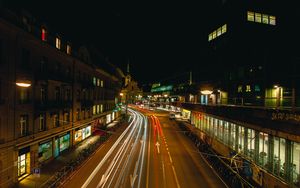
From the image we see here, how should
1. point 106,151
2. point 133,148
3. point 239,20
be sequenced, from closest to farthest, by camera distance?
point 106,151, point 133,148, point 239,20

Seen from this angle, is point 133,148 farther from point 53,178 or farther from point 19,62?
point 19,62

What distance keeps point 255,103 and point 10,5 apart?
20.4m

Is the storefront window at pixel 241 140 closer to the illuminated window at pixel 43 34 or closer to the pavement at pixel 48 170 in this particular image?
the pavement at pixel 48 170

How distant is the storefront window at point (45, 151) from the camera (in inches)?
741

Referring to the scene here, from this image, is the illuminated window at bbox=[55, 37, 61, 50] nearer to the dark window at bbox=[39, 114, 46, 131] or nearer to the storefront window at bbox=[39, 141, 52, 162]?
the dark window at bbox=[39, 114, 46, 131]

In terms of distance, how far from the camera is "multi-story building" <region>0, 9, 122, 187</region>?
14.1 metres

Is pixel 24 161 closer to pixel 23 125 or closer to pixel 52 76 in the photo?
pixel 23 125

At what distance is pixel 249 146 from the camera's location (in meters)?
16.6

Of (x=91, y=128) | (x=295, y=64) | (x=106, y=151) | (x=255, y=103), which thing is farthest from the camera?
(x=91, y=128)

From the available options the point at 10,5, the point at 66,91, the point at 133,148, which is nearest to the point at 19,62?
the point at 10,5

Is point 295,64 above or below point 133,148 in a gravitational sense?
above

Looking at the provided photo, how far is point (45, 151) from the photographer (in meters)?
19.6

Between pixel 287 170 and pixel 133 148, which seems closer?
pixel 287 170

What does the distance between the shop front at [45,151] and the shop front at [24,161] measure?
160 centimetres
